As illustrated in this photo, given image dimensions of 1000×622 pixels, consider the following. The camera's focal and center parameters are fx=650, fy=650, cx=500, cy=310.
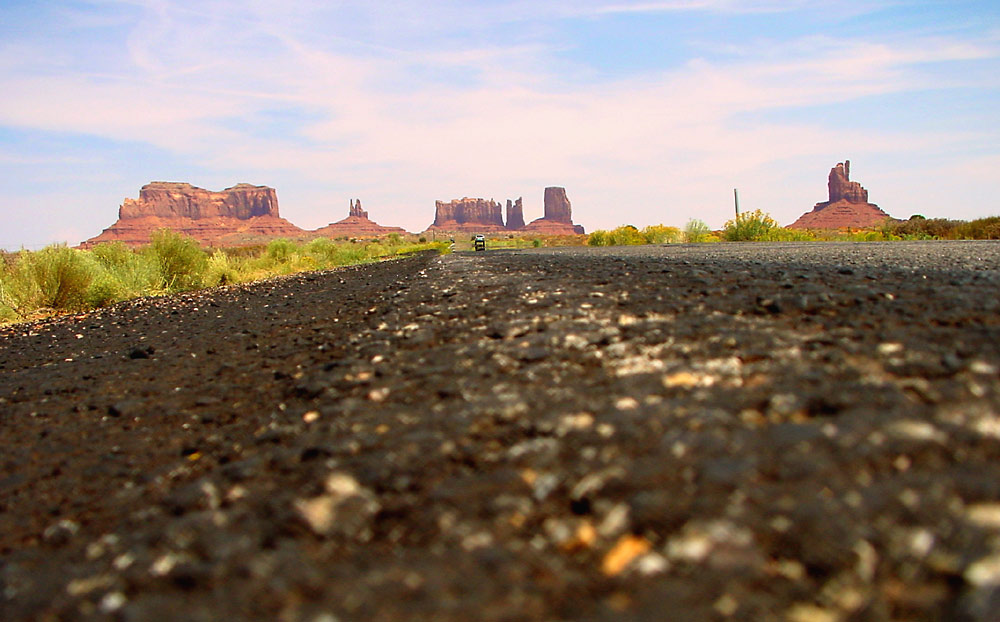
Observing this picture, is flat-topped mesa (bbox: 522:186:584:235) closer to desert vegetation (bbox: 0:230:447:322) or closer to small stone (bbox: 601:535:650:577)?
desert vegetation (bbox: 0:230:447:322)

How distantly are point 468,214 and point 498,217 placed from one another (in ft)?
28.2

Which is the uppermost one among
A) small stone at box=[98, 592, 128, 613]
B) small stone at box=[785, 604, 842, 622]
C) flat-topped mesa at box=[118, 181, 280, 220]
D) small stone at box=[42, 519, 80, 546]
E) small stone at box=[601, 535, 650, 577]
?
flat-topped mesa at box=[118, 181, 280, 220]

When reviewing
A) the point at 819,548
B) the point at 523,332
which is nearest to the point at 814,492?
the point at 819,548

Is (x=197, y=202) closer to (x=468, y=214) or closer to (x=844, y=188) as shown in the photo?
(x=468, y=214)

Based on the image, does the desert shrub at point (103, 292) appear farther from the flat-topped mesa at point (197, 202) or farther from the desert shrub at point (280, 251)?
the flat-topped mesa at point (197, 202)

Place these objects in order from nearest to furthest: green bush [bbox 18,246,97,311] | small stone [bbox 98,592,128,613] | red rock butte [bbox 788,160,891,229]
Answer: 1. small stone [bbox 98,592,128,613]
2. green bush [bbox 18,246,97,311]
3. red rock butte [bbox 788,160,891,229]

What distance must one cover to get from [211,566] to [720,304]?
2677 millimetres

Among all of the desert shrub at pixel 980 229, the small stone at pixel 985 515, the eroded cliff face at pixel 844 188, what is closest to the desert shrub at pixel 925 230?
the desert shrub at pixel 980 229

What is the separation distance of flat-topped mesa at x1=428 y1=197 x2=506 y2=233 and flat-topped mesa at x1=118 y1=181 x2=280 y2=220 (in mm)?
46280

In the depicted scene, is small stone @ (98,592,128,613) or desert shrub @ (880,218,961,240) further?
desert shrub @ (880,218,961,240)

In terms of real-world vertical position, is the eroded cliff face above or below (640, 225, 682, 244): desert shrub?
above

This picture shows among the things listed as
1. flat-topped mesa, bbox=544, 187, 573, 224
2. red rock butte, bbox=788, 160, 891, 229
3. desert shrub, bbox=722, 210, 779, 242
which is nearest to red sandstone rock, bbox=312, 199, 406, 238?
flat-topped mesa, bbox=544, 187, 573, 224

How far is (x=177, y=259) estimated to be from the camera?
1736 centimetres

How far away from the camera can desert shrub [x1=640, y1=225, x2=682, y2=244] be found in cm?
3553
